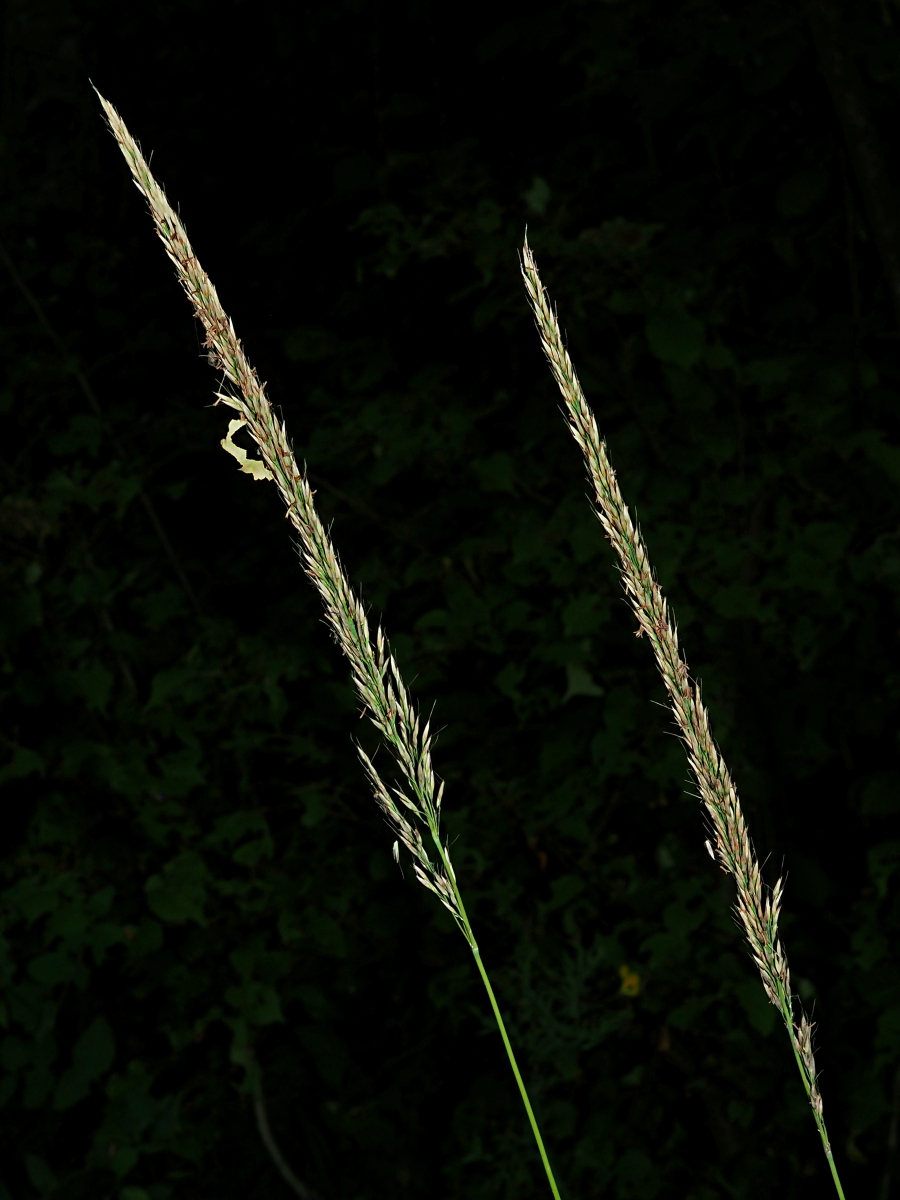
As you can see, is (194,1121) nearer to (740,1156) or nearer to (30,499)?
(740,1156)

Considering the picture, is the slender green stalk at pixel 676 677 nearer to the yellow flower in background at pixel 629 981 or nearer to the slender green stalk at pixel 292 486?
the slender green stalk at pixel 292 486

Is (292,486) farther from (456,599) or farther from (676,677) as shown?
(456,599)

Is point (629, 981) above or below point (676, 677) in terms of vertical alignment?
below

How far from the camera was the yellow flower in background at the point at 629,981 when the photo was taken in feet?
7.47

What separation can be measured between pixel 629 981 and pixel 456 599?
Answer: 0.79m

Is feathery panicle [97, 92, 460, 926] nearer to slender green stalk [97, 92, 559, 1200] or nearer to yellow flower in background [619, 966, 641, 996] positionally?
slender green stalk [97, 92, 559, 1200]

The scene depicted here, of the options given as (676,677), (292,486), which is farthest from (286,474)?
(676,677)

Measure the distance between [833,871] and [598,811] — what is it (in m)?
0.45

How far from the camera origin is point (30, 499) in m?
2.50

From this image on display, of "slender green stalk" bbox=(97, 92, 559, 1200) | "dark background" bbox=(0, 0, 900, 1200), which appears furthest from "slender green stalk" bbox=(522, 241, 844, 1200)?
"dark background" bbox=(0, 0, 900, 1200)

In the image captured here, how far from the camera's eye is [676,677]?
0.73 meters

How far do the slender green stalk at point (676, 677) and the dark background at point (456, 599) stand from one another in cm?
139

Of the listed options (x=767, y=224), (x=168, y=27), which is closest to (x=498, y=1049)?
(x=767, y=224)

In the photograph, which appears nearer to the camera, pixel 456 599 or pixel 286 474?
pixel 286 474
